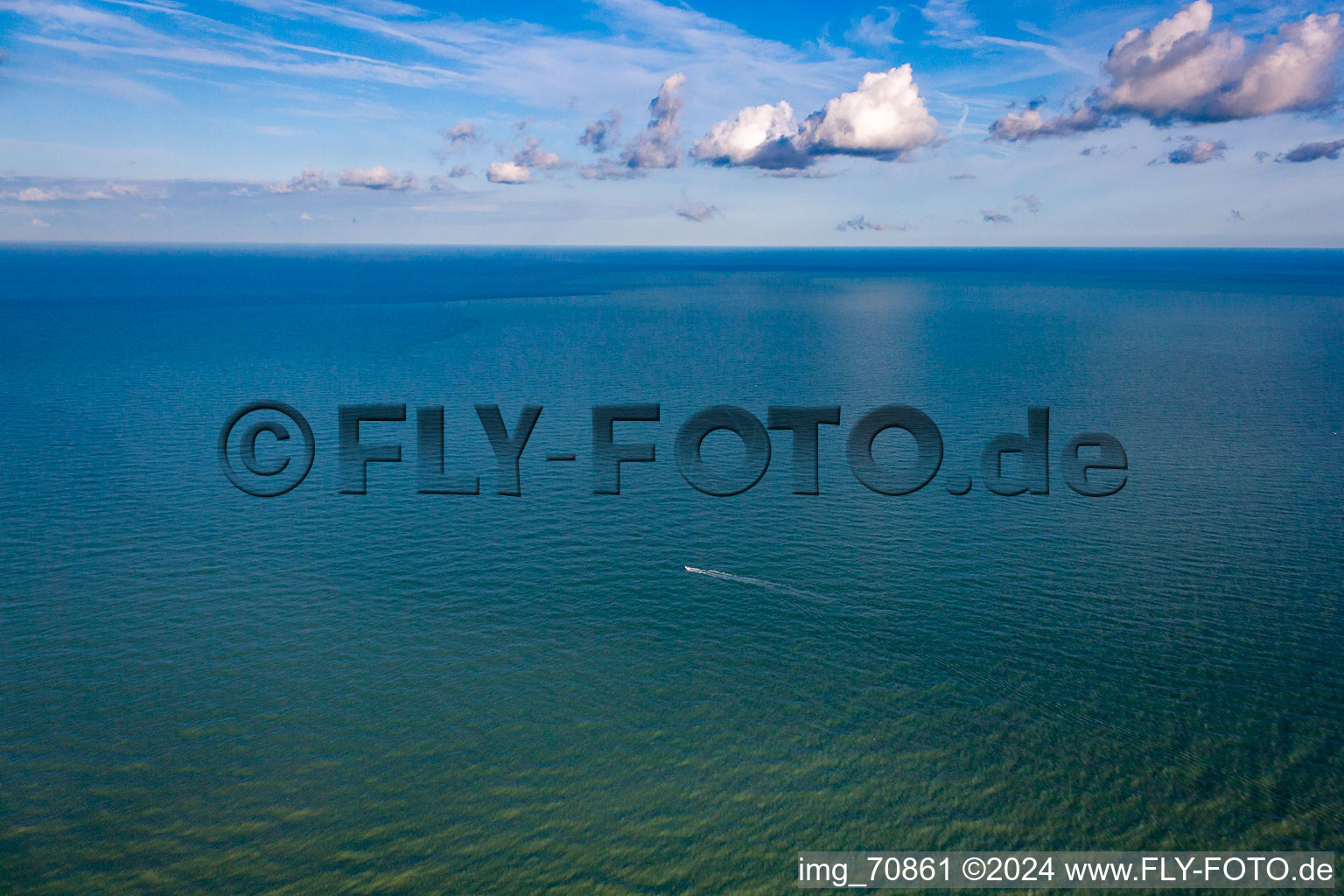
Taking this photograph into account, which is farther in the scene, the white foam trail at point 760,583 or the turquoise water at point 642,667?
the white foam trail at point 760,583

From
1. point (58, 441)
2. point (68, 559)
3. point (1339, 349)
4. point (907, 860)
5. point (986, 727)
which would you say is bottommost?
point (907, 860)

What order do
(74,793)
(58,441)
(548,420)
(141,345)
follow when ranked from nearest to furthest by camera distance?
(74,793) < (58,441) < (548,420) < (141,345)

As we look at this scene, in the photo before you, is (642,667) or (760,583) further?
(760,583)

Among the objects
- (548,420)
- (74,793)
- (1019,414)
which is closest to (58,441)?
(548,420)

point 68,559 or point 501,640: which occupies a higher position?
point 68,559

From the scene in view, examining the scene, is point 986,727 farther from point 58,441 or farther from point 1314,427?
point 58,441

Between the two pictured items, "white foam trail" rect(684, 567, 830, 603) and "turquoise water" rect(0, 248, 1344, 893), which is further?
"white foam trail" rect(684, 567, 830, 603)

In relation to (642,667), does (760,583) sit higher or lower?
higher

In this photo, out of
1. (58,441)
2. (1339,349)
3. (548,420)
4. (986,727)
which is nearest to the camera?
→ (986,727)
